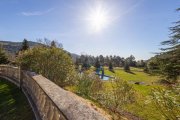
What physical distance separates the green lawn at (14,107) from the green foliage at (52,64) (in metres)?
5.97

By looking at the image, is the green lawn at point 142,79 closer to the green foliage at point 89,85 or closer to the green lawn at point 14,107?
the green foliage at point 89,85

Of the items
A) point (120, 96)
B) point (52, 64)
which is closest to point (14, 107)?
point (120, 96)

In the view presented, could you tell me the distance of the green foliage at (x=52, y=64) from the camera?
2088 centimetres

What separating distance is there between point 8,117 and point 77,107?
7812mm

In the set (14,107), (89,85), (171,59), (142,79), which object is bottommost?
(142,79)

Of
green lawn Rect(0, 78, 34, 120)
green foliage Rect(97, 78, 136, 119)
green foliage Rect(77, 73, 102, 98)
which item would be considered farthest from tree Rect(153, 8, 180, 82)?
green foliage Rect(77, 73, 102, 98)

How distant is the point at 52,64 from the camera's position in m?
21.0

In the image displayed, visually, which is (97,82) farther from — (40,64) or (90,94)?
(40,64)

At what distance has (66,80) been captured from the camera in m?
21.5

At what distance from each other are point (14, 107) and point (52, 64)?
977 cm

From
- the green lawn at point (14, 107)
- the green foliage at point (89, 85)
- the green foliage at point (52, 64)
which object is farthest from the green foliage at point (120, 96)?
the green foliage at point (52, 64)

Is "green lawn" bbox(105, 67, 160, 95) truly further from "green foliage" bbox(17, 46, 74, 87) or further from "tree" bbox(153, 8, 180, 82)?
"green foliage" bbox(17, 46, 74, 87)

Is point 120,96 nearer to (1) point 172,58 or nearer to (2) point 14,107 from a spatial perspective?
(2) point 14,107

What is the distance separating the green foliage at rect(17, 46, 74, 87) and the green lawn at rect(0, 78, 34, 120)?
597 cm
